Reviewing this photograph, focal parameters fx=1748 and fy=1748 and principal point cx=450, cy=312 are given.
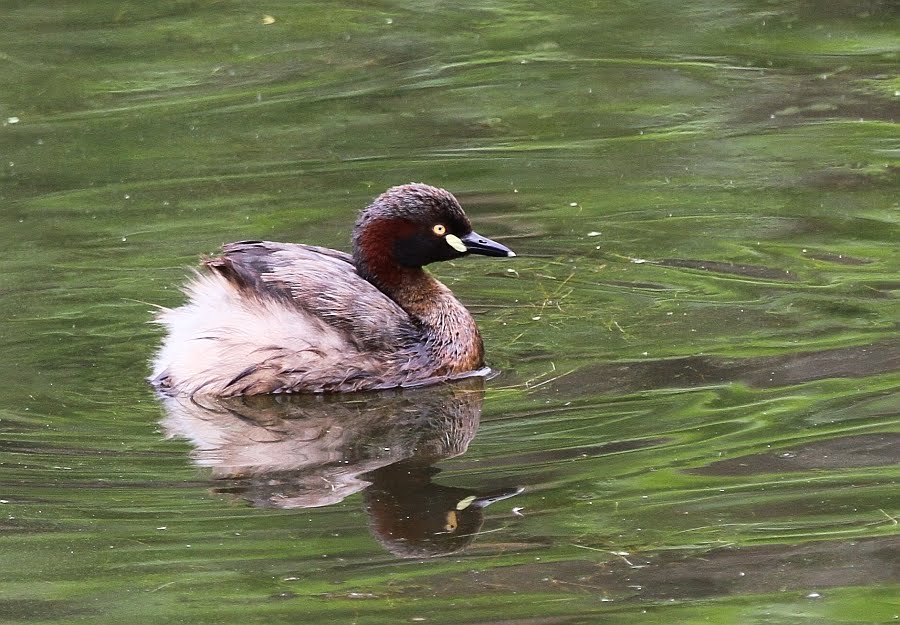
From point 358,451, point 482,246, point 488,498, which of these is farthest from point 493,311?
point 488,498

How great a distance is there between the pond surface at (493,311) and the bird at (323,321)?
0.16m

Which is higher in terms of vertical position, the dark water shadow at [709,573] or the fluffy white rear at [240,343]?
the fluffy white rear at [240,343]

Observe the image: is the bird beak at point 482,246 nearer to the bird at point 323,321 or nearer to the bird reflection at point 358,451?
the bird at point 323,321

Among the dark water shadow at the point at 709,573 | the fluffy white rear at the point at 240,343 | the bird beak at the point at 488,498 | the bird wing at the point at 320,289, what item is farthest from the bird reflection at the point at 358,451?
the dark water shadow at the point at 709,573

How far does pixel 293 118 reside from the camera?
38.7ft

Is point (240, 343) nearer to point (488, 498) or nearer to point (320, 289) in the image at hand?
point (320, 289)

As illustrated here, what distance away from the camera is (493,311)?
8672mm

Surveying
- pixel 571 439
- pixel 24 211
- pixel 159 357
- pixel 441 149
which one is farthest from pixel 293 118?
pixel 571 439

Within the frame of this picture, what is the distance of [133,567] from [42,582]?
0.30m

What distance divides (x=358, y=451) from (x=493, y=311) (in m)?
1.87

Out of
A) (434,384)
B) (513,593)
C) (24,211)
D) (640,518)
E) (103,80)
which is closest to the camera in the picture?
(513,593)

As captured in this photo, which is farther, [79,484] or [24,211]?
[24,211]

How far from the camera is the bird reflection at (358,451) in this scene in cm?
620

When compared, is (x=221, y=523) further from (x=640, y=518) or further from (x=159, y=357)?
(x=159, y=357)
